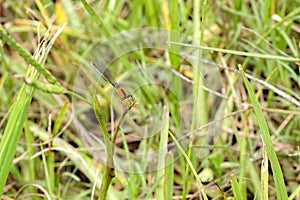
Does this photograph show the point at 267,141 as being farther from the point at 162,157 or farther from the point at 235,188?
the point at 162,157

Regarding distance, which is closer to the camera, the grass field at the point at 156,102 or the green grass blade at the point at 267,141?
the green grass blade at the point at 267,141

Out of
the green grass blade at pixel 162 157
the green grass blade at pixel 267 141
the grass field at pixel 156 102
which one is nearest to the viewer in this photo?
the green grass blade at pixel 267 141

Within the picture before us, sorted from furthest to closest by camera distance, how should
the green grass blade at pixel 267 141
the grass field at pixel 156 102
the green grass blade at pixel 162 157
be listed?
1. the grass field at pixel 156 102
2. the green grass blade at pixel 162 157
3. the green grass blade at pixel 267 141

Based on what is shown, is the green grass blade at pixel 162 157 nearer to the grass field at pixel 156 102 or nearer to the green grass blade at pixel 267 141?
the grass field at pixel 156 102

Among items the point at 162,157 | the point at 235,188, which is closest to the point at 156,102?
the point at 162,157

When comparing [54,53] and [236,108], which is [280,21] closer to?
[236,108]

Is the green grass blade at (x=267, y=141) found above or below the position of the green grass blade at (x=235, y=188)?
above

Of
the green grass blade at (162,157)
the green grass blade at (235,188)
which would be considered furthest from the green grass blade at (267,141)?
the green grass blade at (162,157)

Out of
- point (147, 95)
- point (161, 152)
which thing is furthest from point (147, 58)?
point (161, 152)

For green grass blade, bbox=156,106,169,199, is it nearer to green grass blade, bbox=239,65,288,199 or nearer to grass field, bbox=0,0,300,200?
grass field, bbox=0,0,300,200
